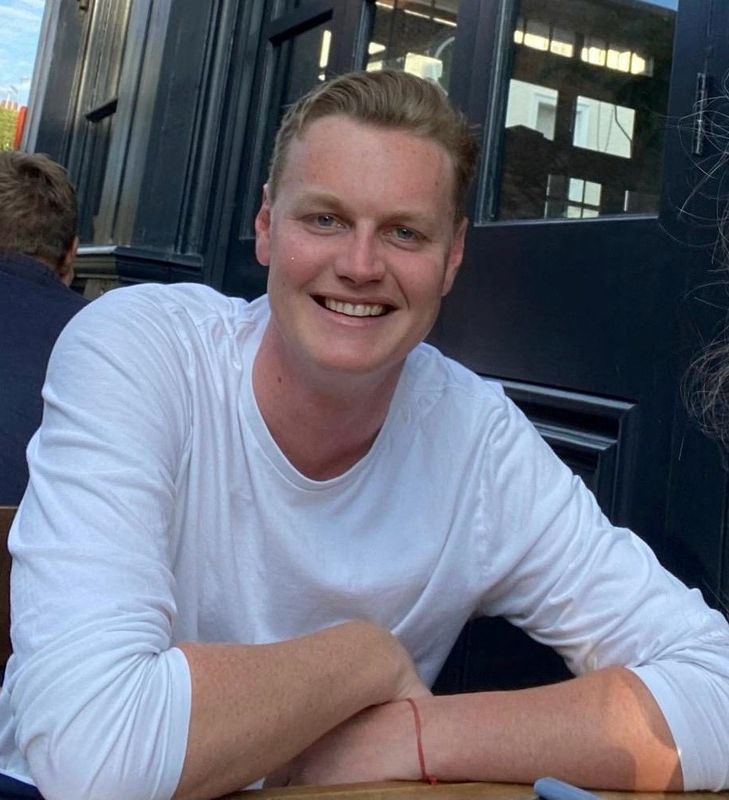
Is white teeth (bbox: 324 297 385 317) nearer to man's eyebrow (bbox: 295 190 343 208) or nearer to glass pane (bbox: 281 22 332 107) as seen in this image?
man's eyebrow (bbox: 295 190 343 208)

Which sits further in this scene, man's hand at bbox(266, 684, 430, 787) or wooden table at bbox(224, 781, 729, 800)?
man's hand at bbox(266, 684, 430, 787)

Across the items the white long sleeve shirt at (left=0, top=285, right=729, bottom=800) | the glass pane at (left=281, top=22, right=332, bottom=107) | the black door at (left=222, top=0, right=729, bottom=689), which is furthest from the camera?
the glass pane at (left=281, top=22, right=332, bottom=107)

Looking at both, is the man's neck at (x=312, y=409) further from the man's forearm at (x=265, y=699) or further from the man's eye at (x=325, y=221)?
the man's forearm at (x=265, y=699)

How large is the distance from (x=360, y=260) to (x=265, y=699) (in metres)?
0.58

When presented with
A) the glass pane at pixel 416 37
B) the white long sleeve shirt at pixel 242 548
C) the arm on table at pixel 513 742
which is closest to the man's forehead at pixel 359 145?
the white long sleeve shirt at pixel 242 548

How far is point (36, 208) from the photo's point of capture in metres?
2.71

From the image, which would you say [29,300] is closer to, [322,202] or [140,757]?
[322,202]

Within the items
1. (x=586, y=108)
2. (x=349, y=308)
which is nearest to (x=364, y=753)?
(x=349, y=308)

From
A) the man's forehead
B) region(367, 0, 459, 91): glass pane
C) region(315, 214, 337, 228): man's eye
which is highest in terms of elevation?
region(367, 0, 459, 91): glass pane

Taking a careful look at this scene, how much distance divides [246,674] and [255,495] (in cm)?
34

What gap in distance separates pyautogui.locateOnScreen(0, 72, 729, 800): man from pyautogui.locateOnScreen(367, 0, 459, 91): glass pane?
1.16 meters

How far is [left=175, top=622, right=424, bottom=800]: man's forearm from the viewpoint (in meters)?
1.03

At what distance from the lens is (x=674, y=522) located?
1.69 metres

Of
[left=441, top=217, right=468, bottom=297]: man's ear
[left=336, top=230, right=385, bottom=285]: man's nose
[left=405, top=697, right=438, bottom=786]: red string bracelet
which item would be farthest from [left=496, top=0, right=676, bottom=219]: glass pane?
[left=405, top=697, right=438, bottom=786]: red string bracelet
